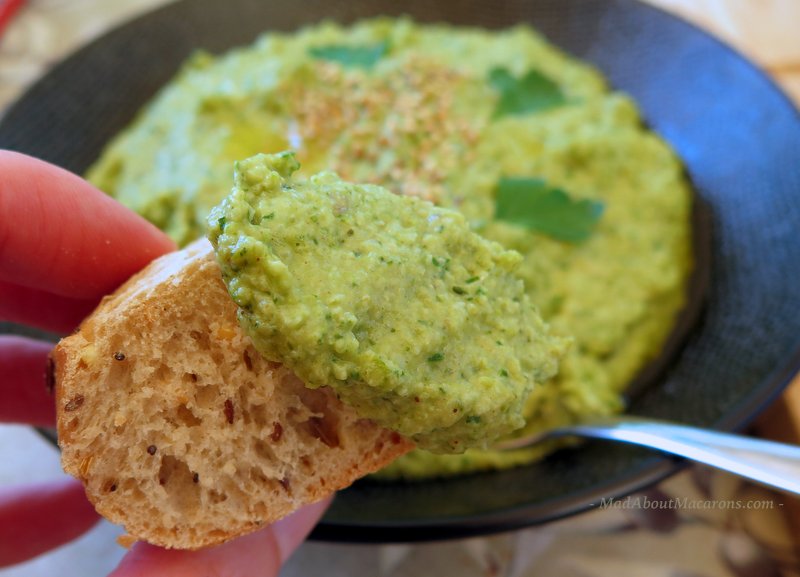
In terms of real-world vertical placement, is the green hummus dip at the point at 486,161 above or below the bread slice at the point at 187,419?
above

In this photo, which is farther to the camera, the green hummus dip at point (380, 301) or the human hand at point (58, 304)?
the human hand at point (58, 304)

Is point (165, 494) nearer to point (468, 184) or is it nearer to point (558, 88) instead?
point (468, 184)

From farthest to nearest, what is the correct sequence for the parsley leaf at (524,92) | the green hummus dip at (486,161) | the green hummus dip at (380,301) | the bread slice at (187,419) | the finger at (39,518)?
the parsley leaf at (524,92) → the green hummus dip at (486,161) → the finger at (39,518) → the bread slice at (187,419) → the green hummus dip at (380,301)

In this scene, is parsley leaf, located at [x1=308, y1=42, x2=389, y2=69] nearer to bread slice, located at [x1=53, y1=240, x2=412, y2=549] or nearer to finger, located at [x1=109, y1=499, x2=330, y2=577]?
bread slice, located at [x1=53, y1=240, x2=412, y2=549]

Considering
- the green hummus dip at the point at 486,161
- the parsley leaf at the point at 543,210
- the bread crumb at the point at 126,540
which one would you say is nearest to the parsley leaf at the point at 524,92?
the green hummus dip at the point at 486,161

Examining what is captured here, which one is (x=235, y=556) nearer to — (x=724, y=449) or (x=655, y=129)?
(x=724, y=449)

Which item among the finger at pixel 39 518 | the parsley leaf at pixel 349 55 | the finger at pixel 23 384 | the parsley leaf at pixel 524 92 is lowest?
the finger at pixel 39 518

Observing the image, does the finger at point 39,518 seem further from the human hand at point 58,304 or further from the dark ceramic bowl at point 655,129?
the dark ceramic bowl at point 655,129
